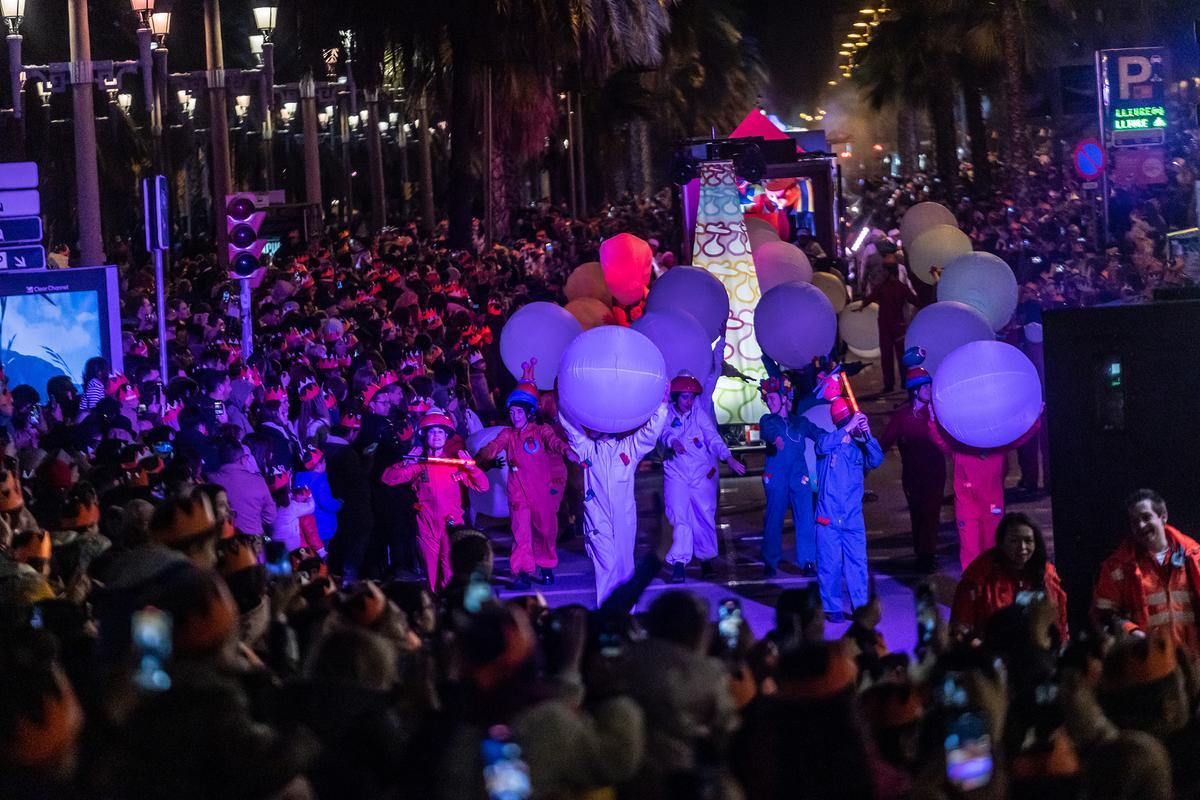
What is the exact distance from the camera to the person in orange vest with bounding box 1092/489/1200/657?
781 cm

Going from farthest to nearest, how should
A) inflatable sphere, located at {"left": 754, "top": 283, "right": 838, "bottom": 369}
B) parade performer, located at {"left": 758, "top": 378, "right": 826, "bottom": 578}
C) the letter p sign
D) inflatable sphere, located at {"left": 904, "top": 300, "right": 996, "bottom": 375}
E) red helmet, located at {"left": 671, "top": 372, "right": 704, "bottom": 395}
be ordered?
the letter p sign < inflatable sphere, located at {"left": 754, "top": 283, "right": 838, "bottom": 369} < inflatable sphere, located at {"left": 904, "top": 300, "right": 996, "bottom": 375} < red helmet, located at {"left": 671, "top": 372, "right": 704, "bottom": 395} < parade performer, located at {"left": 758, "top": 378, "right": 826, "bottom": 578}

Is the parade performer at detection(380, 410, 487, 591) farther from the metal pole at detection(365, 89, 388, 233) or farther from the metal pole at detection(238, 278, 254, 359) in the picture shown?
the metal pole at detection(365, 89, 388, 233)

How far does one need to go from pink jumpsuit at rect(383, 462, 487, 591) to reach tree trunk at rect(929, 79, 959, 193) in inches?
1470

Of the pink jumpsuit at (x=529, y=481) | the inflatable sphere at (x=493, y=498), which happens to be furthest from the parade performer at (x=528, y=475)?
the inflatable sphere at (x=493, y=498)

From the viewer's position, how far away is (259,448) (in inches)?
442

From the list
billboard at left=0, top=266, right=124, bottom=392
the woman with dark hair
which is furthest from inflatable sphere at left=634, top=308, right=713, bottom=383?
the woman with dark hair

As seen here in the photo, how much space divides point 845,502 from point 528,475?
2.62 metres

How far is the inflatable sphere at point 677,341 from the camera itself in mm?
13375

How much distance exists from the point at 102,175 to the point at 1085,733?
1573 inches

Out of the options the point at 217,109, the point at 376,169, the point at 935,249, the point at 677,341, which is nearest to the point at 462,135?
the point at 217,109

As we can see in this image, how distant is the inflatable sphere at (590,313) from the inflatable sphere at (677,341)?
3.43 metres

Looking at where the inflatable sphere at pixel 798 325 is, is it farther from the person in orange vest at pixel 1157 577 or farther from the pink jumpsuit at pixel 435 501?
the person in orange vest at pixel 1157 577

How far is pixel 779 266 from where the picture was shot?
1848 centimetres

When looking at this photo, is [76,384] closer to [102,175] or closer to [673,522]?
[673,522]
